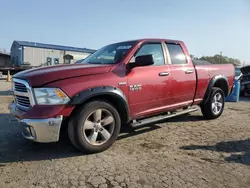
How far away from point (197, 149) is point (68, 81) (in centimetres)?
243

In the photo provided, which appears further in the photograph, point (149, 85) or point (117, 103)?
point (149, 85)

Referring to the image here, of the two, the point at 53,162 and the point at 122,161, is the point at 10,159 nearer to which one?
the point at 53,162

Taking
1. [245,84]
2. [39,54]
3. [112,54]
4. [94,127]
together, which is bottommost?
[94,127]

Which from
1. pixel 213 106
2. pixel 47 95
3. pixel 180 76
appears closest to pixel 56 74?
pixel 47 95

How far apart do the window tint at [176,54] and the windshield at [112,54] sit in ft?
3.20

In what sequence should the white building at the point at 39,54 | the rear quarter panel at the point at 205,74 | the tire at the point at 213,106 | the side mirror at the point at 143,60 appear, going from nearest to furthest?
the side mirror at the point at 143,60
the rear quarter panel at the point at 205,74
the tire at the point at 213,106
the white building at the point at 39,54

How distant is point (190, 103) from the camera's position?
19.3 ft

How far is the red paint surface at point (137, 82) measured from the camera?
3766 millimetres

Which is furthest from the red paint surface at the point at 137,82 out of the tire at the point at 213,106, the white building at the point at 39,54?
the white building at the point at 39,54

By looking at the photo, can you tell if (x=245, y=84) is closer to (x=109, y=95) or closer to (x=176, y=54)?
(x=176, y=54)

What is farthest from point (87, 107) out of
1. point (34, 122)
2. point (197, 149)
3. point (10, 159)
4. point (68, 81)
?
point (197, 149)

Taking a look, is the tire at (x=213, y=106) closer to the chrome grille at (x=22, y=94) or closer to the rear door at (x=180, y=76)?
the rear door at (x=180, y=76)

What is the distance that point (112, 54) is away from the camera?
16.5ft

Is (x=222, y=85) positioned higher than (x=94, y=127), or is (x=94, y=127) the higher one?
(x=222, y=85)
